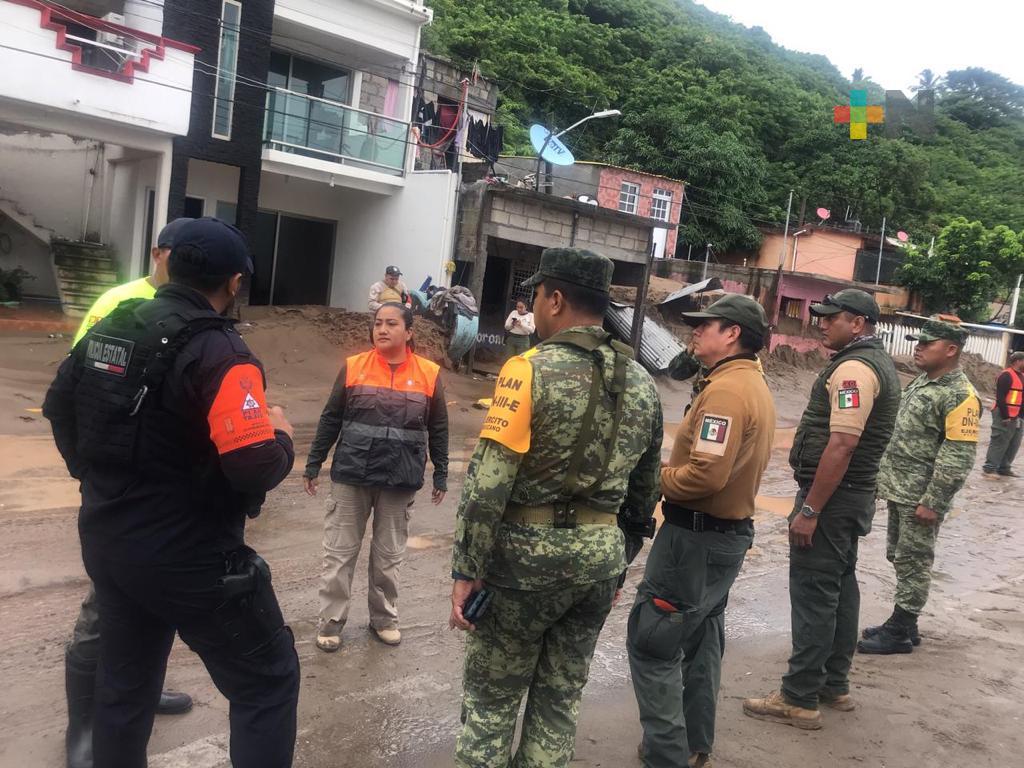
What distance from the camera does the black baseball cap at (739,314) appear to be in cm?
324

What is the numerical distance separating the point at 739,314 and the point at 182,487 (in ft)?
7.18

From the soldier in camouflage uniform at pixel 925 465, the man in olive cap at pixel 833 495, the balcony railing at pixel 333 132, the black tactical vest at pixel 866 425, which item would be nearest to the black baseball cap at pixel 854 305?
the man in olive cap at pixel 833 495

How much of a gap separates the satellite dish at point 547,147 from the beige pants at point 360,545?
1425 cm

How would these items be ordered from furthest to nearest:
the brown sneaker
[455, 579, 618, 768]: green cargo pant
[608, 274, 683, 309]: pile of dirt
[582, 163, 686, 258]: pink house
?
[582, 163, 686, 258]: pink house
[608, 274, 683, 309]: pile of dirt
the brown sneaker
[455, 579, 618, 768]: green cargo pant

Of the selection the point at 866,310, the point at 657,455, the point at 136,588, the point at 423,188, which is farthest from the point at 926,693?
the point at 423,188

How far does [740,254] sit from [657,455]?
1372 inches

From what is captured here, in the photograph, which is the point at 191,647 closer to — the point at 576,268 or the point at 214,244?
the point at 214,244

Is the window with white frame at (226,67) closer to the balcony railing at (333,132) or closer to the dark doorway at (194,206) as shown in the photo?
the balcony railing at (333,132)

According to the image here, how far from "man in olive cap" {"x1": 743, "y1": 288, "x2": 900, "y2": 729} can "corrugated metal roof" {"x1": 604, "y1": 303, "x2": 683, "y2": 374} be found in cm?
1505

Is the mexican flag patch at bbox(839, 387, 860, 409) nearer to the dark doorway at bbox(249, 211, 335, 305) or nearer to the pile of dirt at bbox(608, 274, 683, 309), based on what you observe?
the dark doorway at bbox(249, 211, 335, 305)

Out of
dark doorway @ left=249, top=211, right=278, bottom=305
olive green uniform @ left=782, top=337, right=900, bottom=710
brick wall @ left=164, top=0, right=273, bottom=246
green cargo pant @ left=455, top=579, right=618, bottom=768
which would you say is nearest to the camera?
green cargo pant @ left=455, top=579, right=618, bottom=768

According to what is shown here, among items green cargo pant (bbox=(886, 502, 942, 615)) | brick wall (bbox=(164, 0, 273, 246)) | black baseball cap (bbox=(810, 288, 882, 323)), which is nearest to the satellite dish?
brick wall (bbox=(164, 0, 273, 246))

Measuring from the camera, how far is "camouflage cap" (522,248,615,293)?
2.61m

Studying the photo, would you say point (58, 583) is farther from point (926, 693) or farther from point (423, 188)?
point (423, 188)
